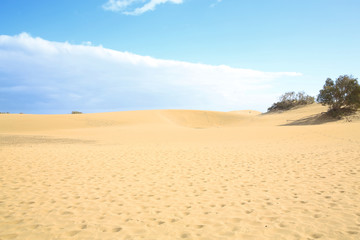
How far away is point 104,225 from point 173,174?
398cm

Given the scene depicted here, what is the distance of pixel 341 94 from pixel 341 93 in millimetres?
122

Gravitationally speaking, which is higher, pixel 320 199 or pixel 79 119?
pixel 79 119

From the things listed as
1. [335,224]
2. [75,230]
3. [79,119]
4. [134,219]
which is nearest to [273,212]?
[335,224]

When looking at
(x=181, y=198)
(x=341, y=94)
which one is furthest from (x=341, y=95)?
(x=181, y=198)

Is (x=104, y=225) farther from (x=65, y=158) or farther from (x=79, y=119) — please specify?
(x=79, y=119)

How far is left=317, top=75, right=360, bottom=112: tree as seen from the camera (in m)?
24.9

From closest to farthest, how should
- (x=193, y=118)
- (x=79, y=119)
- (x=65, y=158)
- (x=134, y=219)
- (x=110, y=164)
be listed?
(x=134, y=219), (x=110, y=164), (x=65, y=158), (x=79, y=119), (x=193, y=118)

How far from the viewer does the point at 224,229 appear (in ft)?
12.8

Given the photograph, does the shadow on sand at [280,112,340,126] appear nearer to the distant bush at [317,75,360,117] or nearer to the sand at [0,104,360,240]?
the distant bush at [317,75,360,117]

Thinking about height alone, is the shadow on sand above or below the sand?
above

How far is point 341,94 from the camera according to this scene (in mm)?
25922

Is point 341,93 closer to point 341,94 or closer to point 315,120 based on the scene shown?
point 341,94

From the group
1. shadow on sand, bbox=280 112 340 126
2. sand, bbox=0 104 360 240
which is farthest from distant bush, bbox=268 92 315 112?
sand, bbox=0 104 360 240

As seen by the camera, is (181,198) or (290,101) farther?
(290,101)
